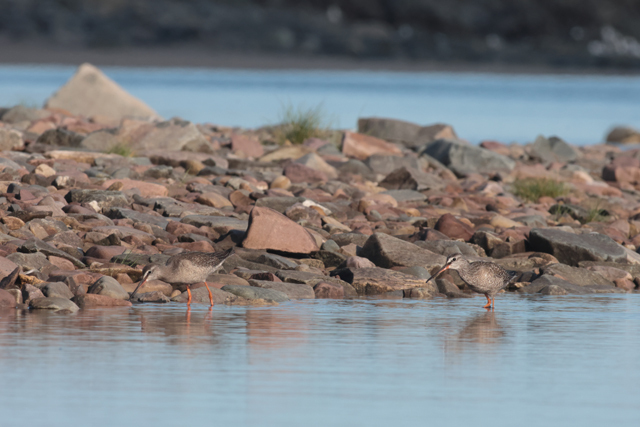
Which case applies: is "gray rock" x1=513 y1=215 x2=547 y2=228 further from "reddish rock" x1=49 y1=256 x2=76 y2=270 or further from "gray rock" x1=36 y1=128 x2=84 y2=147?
"gray rock" x1=36 y1=128 x2=84 y2=147

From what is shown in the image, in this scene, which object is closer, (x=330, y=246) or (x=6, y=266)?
(x=6, y=266)

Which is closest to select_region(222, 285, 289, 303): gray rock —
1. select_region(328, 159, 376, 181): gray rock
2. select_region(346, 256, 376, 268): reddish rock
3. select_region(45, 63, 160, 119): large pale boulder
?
select_region(346, 256, 376, 268): reddish rock

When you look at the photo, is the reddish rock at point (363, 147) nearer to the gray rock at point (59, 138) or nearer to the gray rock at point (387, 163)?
the gray rock at point (387, 163)

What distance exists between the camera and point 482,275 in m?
10.4

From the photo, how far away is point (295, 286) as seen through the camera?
35.2 feet

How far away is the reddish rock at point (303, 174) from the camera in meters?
17.1

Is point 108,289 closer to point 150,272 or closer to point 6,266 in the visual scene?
point 150,272

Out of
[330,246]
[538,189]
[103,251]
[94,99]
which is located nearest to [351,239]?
[330,246]

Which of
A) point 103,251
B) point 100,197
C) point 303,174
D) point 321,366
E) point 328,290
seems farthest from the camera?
point 303,174


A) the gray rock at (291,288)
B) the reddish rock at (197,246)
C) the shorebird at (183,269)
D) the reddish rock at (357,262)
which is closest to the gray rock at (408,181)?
the reddish rock at (357,262)

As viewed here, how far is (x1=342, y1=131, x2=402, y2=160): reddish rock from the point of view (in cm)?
2098

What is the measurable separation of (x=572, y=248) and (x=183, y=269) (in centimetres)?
511

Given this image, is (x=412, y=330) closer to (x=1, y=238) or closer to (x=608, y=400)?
(x=608, y=400)

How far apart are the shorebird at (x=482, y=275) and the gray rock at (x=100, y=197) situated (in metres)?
4.46
